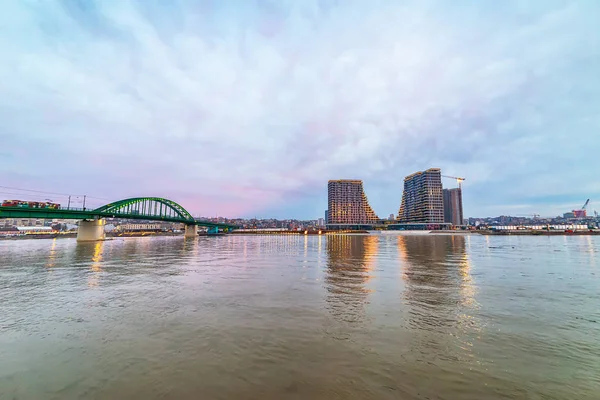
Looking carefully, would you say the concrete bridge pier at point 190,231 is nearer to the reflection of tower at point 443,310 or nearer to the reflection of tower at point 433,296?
the reflection of tower at point 433,296

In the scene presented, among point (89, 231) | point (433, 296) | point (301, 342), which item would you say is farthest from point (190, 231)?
point (301, 342)

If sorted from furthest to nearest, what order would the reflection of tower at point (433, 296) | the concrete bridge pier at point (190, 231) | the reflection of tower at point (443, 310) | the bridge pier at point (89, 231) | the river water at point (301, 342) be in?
1. the concrete bridge pier at point (190, 231)
2. the bridge pier at point (89, 231)
3. the reflection of tower at point (433, 296)
4. the reflection of tower at point (443, 310)
5. the river water at point (301, 342)

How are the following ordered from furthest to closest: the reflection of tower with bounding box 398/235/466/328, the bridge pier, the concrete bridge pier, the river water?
the concrete bridge pier, the bridge pier, the reflection of tower with bounding box 398/235/466/328, the river water

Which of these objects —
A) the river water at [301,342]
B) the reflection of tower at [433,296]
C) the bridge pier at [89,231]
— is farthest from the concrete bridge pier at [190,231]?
the reflection of tower at [433,296]

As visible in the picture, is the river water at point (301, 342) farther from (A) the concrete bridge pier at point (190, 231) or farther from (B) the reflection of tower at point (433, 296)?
(A) the concrete bridge pier at point (190, 231)

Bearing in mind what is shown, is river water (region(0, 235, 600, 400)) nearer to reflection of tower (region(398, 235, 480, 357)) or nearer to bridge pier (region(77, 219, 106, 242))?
reflection of tower (region(398, 235, 480, 357))

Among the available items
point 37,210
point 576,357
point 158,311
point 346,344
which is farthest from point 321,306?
point 37,210

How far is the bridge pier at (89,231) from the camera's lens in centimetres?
9618

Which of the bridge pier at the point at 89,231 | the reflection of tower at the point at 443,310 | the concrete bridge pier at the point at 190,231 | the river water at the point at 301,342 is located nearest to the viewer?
the river water at the point at 301,342

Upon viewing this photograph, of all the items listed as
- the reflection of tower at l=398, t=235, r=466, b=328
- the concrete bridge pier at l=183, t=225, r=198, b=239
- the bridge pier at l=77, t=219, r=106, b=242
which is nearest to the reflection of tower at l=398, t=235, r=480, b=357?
the reflection of tower at l=398, t=235, r=466, b=328

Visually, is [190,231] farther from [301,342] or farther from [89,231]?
[301,342]

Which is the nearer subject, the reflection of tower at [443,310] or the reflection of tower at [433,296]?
the reflection of tower at [443,310]

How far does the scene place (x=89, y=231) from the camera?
318 ft

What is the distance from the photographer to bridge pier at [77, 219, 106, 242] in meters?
96.2
